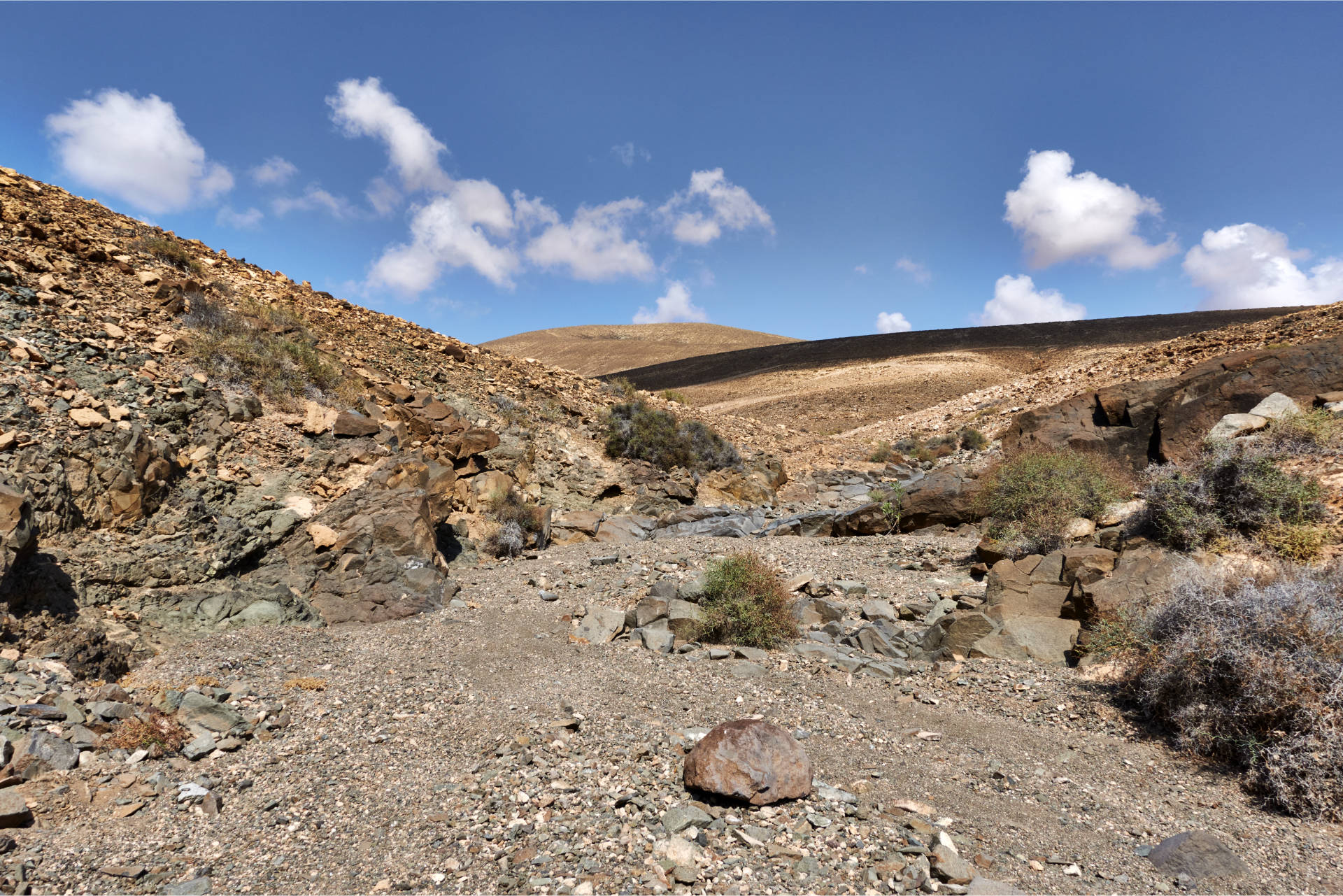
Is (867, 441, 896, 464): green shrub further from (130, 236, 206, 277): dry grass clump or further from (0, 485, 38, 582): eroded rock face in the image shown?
(0, 485, 38, 582): eroded rock face

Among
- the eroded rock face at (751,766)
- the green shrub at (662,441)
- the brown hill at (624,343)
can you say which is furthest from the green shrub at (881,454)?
the brown hill at (624,343)

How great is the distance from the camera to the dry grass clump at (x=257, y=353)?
28.1 feet

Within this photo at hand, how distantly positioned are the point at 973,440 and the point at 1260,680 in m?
15.7

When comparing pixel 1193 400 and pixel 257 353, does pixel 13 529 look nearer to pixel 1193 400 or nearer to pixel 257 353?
pixel 257 353

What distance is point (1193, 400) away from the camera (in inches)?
379

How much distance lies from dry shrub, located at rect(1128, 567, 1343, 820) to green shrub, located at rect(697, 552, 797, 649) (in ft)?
9.33

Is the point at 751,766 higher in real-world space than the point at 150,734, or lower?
lower

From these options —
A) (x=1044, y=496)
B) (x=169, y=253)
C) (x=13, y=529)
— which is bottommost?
(x=1044, y=496)

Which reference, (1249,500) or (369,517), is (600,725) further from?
(1249,500)

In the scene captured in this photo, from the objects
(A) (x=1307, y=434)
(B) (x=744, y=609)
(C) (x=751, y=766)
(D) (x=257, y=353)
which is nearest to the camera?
(C) (x=751, y=766)

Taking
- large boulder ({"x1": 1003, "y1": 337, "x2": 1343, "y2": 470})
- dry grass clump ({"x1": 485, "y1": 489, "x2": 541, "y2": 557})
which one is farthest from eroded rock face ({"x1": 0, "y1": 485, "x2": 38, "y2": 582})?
large boulder ({"x1": 1003, "y1": 337, "x2": 1343, "y2": 470})

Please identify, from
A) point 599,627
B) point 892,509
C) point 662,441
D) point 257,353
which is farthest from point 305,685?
point 662,441

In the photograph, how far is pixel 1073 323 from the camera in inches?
1881

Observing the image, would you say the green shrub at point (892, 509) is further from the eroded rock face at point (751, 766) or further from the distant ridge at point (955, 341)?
the distant ridge at point (955, 341)
